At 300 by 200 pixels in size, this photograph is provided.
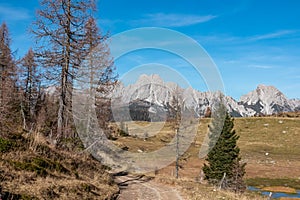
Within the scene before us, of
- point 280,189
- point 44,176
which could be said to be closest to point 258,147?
point 280,189

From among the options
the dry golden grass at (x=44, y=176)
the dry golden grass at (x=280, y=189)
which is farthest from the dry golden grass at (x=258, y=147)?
the dry golden grass at (x=44, y=176)

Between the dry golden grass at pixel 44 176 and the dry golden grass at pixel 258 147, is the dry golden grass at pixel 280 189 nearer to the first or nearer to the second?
the dry golden grass at pixel 258 147

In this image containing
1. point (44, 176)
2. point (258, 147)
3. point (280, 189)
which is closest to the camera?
point (44, 176)

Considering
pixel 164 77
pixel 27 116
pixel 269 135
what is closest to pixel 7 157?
pixel 164 77

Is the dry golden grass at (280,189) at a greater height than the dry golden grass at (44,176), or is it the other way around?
the dry golden grass at (44,176)

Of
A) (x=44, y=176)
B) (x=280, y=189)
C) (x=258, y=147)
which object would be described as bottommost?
(x=280, y=189)

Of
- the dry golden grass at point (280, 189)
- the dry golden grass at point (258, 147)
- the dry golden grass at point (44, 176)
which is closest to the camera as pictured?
the dry golden grass at point (44, 176)

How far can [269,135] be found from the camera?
316ft

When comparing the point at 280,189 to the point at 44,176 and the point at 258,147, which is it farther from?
the point at 44,176

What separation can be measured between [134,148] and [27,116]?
20.1 m

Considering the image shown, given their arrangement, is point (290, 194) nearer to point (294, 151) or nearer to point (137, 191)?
point (137, 191)

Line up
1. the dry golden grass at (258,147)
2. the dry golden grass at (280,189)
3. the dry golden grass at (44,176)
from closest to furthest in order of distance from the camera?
the dry golden grass at (44,176) → the dry golden grass at (280,189) → the dry golden grass at (258,147)

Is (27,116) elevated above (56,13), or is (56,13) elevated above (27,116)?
(56,13)

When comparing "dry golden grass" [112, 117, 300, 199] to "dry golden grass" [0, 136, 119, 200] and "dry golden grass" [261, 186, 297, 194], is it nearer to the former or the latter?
"dry golden grass" [261, 186, 297, 194]
